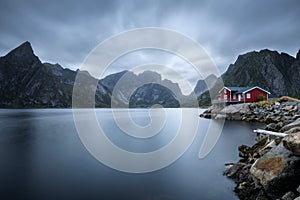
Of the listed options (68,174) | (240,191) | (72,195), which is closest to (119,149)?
(68,174)

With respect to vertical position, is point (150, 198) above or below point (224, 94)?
below

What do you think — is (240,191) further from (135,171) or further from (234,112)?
(234,112)

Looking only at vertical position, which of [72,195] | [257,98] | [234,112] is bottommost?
[72,195]

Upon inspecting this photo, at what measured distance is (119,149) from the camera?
21734mm

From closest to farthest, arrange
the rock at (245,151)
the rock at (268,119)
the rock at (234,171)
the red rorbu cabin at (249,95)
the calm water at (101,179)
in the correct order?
1. the calm water at (101,179)
2. the rock at (234,171)
3. the rock at (245,151)
4. the rock at (268,119)
5. the red rorbu cabin at (249,95)

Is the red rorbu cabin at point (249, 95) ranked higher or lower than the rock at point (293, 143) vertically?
higher

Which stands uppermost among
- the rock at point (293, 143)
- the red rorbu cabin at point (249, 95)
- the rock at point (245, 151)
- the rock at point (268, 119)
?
the red rorbu cabin at point (249, 95)

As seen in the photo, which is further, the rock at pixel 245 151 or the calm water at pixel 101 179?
the rock at pixel 245 151

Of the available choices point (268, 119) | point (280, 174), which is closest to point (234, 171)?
point (280, 174)

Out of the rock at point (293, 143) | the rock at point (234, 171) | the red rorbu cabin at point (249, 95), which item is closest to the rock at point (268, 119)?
the red rorbu cabin at point (249, 95)

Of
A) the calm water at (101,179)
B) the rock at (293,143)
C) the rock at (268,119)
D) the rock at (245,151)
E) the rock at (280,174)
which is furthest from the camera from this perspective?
the rock at (268,119)

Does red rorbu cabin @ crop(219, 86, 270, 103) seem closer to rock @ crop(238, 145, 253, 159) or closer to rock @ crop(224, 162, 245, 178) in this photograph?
rock @ crop(238, 145, 253, 159)

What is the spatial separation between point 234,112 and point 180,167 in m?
40.7

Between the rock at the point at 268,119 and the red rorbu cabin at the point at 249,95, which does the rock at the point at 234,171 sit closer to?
the rock at the point at 268,119
